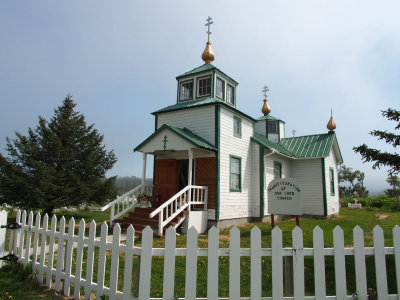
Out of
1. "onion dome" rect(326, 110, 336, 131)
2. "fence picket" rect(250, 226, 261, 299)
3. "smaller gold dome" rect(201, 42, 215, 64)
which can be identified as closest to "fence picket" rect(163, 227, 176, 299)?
"fence picket" rect(250, 226, 261, 299)

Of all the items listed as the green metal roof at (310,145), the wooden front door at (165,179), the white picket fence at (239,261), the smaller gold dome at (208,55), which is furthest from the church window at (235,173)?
the white picket fence at (239,261)

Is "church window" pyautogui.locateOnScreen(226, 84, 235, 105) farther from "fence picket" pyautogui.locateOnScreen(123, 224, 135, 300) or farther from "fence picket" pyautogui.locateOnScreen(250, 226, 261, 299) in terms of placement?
"fence picket" pyautogui.locateOnScreen(123, 224, 135, 300)

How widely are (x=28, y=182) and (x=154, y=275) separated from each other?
452 inches

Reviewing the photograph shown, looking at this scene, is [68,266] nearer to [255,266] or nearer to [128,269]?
[128,269]

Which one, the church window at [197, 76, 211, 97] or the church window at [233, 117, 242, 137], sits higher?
the church window at [197, 76, 211, 97]

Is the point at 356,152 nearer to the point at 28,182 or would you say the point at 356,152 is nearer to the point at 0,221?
the point at 0,221

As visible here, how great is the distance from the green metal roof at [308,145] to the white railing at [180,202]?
293 inches

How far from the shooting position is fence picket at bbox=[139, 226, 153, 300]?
3.70m

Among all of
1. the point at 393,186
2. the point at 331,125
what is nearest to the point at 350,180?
the point at 393,186

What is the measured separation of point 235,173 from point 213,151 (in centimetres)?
205

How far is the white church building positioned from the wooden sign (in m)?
5.42

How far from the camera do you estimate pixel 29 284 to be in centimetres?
495

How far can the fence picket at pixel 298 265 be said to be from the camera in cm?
381

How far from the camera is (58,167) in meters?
16.0
